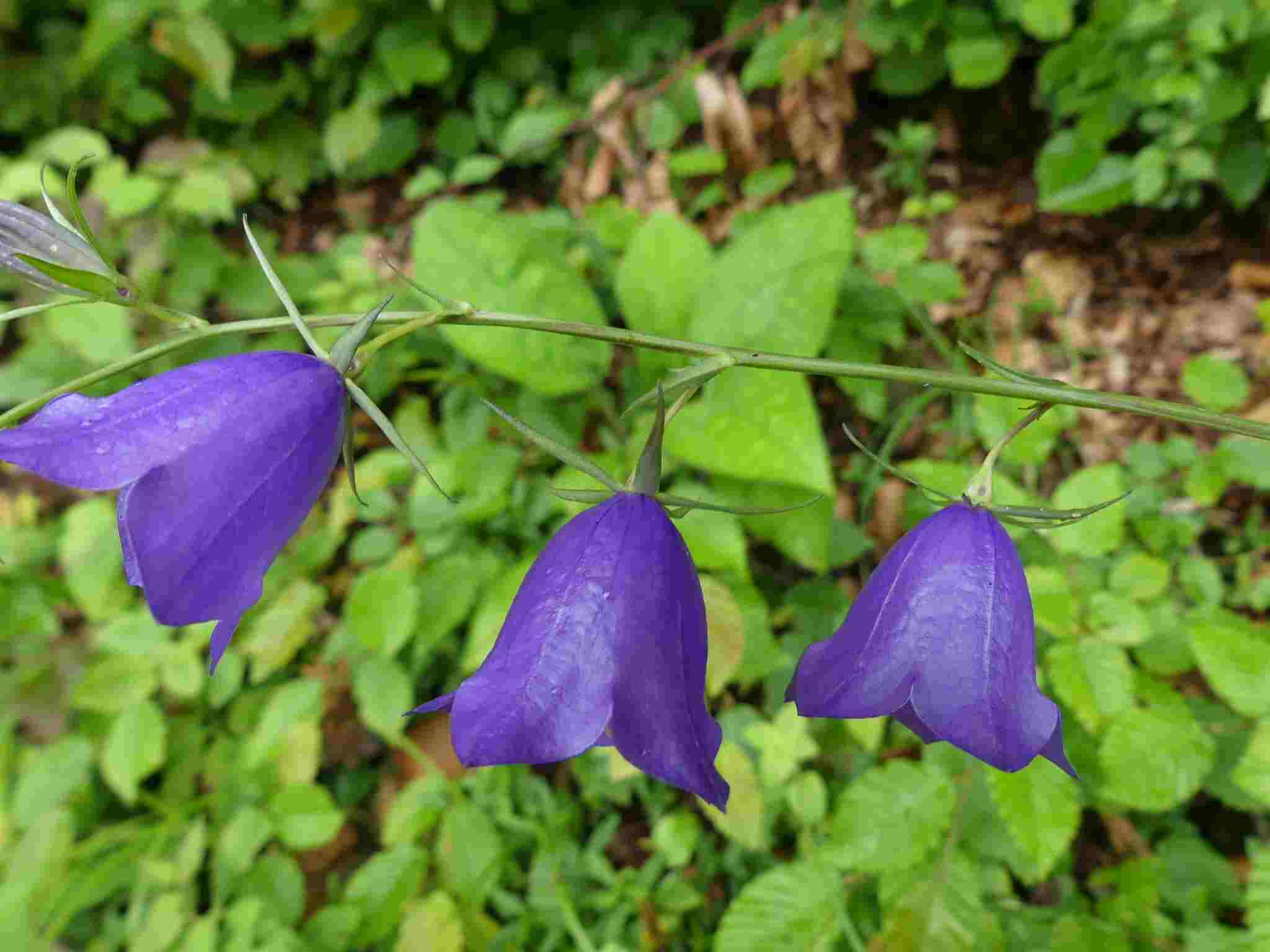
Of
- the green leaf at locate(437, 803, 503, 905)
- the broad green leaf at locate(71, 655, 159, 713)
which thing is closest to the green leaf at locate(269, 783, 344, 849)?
the green leaf at locate(437, 803, 503, 905)

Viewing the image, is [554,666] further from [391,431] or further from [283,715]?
[283,715]

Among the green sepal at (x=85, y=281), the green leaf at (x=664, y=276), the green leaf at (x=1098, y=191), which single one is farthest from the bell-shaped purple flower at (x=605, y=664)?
the green leaf at (x=1098, y=191)

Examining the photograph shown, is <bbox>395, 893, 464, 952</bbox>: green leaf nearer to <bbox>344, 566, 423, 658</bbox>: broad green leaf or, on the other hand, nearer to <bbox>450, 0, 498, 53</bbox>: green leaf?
<bbox>344, 566, 423, 658</bbox>: broad green leaf

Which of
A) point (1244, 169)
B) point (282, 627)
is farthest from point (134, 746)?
point (1244, 169)

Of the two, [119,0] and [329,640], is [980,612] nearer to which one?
[329,640]

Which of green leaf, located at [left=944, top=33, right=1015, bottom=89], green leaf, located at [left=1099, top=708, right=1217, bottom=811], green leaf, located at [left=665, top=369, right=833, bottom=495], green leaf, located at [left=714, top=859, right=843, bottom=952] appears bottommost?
green leaf, located at [left=714, top=859, right=843, bottom=952]
